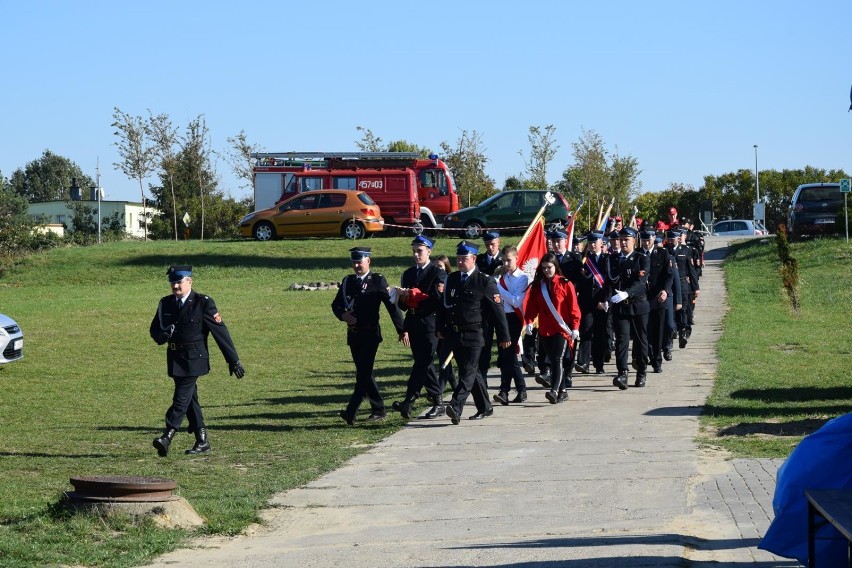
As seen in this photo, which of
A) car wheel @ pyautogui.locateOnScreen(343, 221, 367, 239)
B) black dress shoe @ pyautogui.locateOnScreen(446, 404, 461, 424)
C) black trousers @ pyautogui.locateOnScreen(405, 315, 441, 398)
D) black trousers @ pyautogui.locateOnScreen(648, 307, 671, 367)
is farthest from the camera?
car wheel @ pyautogui.locateOnScreen(343, 221, 367, 239)

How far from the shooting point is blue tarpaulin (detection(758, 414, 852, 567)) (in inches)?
227

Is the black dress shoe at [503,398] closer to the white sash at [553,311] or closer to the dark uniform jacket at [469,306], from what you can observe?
the white sash at [553,311]

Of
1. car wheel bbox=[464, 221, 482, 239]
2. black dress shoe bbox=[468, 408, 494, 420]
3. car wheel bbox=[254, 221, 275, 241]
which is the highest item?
car wheel bbox=[254, 221, 275, 241]

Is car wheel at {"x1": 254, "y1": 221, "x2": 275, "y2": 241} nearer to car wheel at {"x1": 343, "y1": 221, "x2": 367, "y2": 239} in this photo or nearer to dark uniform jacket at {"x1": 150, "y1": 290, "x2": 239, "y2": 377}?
car wheel at {"x1": 343, "y1": 221, "x2": 367, "y2": 239}

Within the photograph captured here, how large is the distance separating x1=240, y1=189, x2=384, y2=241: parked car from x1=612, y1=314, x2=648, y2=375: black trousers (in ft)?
76.7

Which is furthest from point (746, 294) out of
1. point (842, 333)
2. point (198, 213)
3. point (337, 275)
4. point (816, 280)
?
point (198, 213)

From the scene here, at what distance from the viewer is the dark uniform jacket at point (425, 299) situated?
1307 cm

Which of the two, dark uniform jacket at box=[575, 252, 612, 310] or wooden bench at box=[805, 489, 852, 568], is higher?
dark uniform jacket at box=[575, 252, 612, 310]

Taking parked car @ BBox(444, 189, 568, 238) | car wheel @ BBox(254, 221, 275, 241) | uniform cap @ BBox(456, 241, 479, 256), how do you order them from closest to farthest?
uniform cap @ BBox(456, 241, 479, 256), parked car @ BBox(444, 189, 568, 238), car wheel @ BBox(254, 221, 275, 241)

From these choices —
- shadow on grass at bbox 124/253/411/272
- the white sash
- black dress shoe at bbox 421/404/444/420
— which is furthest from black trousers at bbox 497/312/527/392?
shadow on grass at bbox 124/253/411/272

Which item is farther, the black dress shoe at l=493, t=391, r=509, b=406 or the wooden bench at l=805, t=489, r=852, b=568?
the black dress shoe at l=493, t=391, r=509, b=406

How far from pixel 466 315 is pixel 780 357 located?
6.26 m

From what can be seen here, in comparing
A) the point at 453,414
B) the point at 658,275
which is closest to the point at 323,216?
the point at 658,275

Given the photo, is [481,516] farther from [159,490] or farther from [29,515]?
[29,515]
